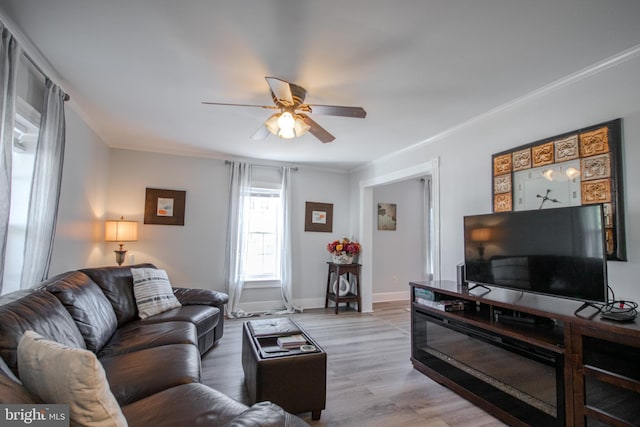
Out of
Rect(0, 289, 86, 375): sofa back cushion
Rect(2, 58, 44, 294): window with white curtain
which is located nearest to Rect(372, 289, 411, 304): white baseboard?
Rect(0, 289, 86, 375): sofa back cushion

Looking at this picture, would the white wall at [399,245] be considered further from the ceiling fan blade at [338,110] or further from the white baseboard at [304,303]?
the ceiling fan blade at [338,110]

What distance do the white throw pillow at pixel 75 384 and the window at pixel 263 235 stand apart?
407cm

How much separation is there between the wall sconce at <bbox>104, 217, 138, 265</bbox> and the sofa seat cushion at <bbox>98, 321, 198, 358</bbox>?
1.69 m

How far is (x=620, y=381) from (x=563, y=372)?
0.25 m

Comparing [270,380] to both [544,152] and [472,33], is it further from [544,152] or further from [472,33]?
[544,152]

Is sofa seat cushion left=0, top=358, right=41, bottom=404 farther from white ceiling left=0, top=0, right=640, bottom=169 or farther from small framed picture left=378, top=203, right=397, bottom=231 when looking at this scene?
small framed picture left=378, top=203, right=397, bottom=231

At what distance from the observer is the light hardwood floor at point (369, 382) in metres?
2.09

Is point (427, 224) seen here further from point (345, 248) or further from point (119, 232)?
point (119, 232)

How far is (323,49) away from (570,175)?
204 centimetres

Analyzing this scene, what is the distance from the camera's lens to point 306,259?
17.4 feet

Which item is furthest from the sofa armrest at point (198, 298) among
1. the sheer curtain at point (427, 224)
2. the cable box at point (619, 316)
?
the sheer curtain at point (427, 224)

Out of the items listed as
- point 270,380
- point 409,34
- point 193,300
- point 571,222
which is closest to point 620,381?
point 571,222

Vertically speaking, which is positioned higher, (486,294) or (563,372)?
(486,294)

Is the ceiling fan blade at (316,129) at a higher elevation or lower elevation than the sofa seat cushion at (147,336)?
higher
